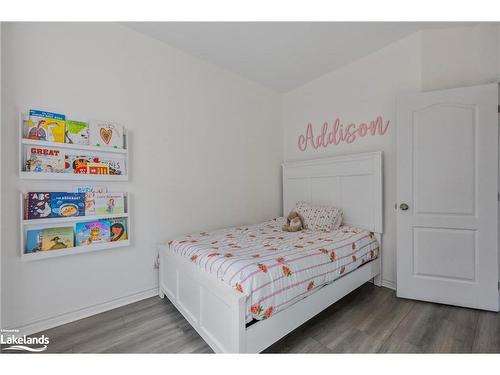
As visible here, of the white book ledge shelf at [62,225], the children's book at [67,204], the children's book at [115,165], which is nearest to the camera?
the white book ledge shelf at [62,225]

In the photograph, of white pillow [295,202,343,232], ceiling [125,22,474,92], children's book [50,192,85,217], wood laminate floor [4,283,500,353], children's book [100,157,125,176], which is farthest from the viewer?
white pillow [295,202,343,232]

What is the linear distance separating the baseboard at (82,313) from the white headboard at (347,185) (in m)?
2.15

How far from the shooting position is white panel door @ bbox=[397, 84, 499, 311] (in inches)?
73.0

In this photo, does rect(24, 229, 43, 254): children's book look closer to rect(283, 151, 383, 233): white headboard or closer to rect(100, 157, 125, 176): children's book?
rect(100, 157, 125, 176): children's book

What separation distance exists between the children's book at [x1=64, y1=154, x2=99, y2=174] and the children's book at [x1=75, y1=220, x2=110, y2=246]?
43 cm

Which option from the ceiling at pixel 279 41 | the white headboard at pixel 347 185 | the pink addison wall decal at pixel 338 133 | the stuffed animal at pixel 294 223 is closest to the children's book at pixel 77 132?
the ceiling at pixel 279 41

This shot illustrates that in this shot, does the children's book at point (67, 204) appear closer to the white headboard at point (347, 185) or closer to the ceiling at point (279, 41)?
the ceiling at point (279, 41)

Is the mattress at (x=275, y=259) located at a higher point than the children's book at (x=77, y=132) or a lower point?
lower

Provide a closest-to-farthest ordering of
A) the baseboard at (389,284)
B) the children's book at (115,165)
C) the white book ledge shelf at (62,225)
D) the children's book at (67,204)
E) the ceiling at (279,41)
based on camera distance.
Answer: the white book ledge shelf at (62,225) → the children's book at (67,204) → the children's book at (115,165) → the ceiling at (279,41) → the baseboard at (389,284)

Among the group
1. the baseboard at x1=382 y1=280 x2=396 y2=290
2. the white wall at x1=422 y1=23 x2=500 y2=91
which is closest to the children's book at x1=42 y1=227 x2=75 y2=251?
the baseboard at x1=382 y1=280 x2=396 y2=290

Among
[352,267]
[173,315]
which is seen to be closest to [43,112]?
[173,315]

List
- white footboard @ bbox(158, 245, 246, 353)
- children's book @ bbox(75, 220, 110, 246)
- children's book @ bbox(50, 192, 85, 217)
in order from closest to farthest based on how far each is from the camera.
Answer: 1. white footboard @ bbox(158, 245, 246, 353)
2. children's book @ bbox(50, 192, 85, 217)
3. children's book @ bbox(75, 220, 110, 246)

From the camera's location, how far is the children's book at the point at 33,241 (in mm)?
1607

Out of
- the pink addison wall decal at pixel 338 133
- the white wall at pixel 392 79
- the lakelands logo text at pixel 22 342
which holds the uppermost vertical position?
the white wall at pixel 392 79
